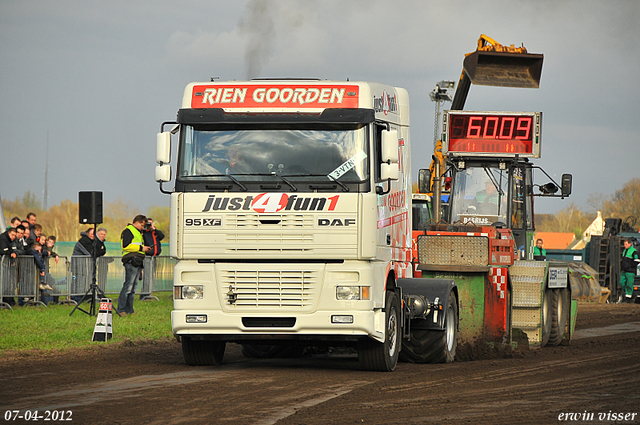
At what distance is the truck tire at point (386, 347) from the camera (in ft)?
37.0

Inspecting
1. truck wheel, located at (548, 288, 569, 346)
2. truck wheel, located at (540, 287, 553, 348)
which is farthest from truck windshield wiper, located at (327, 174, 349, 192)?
truck wheel, located at (548, 288, 569, 346)

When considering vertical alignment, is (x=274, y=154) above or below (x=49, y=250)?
above

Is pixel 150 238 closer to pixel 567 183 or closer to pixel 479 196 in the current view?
pixel 479 196

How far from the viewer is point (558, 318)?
16312 mm

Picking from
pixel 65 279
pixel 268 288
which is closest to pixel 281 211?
pixel 268 288

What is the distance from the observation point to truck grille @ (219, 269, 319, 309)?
35.2 ft

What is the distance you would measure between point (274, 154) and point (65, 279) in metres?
12.6

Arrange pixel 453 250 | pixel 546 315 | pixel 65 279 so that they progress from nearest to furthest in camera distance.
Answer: pixel 453 250, pixel 546 315, pixel 65 279

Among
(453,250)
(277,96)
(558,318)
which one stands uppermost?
(277,96)

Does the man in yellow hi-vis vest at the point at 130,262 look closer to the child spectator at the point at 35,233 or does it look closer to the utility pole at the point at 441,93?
the child spectator at the point at 35,233

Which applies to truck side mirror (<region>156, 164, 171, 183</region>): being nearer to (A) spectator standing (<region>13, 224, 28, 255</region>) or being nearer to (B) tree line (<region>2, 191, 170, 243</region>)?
(A) spectator standing (<region>13, 224, 28, 255</region>)

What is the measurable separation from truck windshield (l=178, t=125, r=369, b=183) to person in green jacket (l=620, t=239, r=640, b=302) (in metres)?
21.9

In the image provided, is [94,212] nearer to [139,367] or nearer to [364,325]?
[139,367]

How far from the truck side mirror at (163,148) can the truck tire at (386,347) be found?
10.7ft
